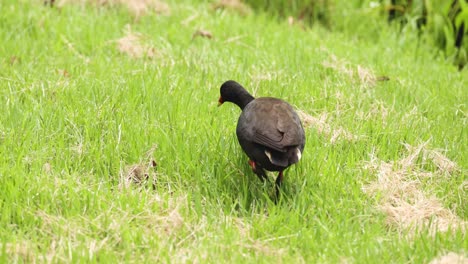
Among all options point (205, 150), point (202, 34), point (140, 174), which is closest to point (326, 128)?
point (205, 150)

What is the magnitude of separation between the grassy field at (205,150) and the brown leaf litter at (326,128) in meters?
0.02

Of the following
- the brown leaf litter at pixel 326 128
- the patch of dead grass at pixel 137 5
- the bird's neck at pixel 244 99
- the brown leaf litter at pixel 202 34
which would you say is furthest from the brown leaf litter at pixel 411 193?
the patch of dead grass at pixel 137 5

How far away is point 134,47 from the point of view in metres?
7.21

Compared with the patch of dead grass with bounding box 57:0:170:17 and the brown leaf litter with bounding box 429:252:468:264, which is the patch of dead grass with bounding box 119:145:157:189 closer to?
the brown leaf litter with bounding box 429:252:468:264

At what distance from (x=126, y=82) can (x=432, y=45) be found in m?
4.16

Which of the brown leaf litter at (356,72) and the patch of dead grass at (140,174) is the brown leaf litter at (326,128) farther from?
the patch of dead grass at (140,174)

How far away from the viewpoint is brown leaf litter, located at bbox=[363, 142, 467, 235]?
4.65m

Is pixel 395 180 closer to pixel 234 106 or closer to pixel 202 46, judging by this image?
pixel 234 106

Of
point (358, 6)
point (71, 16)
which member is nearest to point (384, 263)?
point (71, 16)

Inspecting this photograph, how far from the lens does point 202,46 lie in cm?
754

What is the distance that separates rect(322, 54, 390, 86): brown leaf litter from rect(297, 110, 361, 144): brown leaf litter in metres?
1.12

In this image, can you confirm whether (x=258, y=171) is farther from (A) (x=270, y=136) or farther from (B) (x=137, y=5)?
(B) (x=137, y=5)

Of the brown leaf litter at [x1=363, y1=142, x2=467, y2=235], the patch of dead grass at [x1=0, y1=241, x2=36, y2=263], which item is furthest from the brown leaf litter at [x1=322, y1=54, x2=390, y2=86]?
the patch of dead grass at [x1=0, y1=241, x2=36, y2=263]

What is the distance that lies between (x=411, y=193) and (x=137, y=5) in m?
4.41
